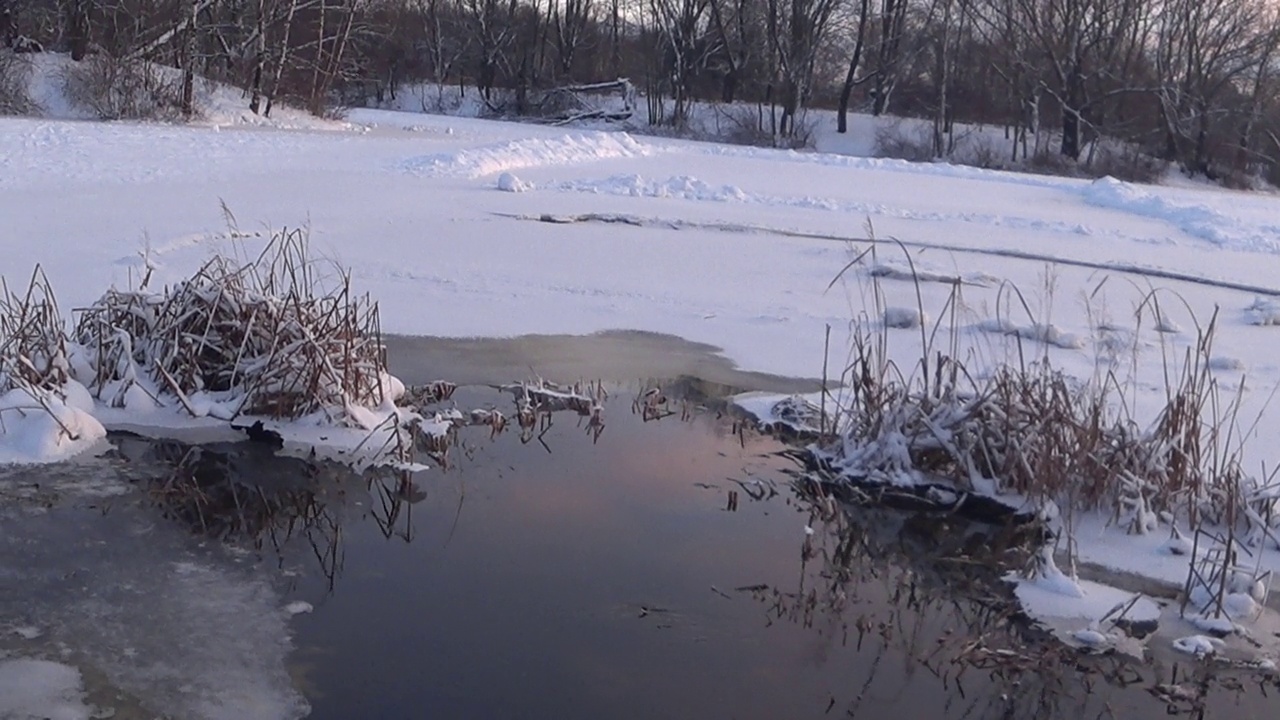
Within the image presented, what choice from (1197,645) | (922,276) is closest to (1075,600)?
(1197,645)

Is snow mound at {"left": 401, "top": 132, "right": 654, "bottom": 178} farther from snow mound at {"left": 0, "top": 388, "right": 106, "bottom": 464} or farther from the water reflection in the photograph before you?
the water reflection

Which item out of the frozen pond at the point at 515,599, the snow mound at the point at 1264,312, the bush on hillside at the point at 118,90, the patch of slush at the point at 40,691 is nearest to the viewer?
the patch of slush at the point at 40,691

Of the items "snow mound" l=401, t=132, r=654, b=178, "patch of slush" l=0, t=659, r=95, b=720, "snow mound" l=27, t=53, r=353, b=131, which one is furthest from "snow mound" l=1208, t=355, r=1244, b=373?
"snow mound" l=27, t=53, r=353, b=131

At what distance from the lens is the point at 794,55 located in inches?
1747

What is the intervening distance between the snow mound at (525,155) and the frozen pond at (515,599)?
1280cm

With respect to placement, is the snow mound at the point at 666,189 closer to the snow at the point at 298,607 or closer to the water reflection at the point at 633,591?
the water reflection at the point at 633,591

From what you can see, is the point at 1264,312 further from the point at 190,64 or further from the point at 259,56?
the point at 259,56

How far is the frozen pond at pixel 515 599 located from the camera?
434 centimetres

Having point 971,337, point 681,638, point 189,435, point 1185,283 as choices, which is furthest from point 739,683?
point 1185,283

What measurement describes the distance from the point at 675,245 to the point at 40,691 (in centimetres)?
967

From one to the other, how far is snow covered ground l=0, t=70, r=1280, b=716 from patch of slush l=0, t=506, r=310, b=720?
0.34m

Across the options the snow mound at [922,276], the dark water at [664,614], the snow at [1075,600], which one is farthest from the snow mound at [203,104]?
the snow at [1075,600]

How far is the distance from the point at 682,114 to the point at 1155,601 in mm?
40923

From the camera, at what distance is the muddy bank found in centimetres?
823
